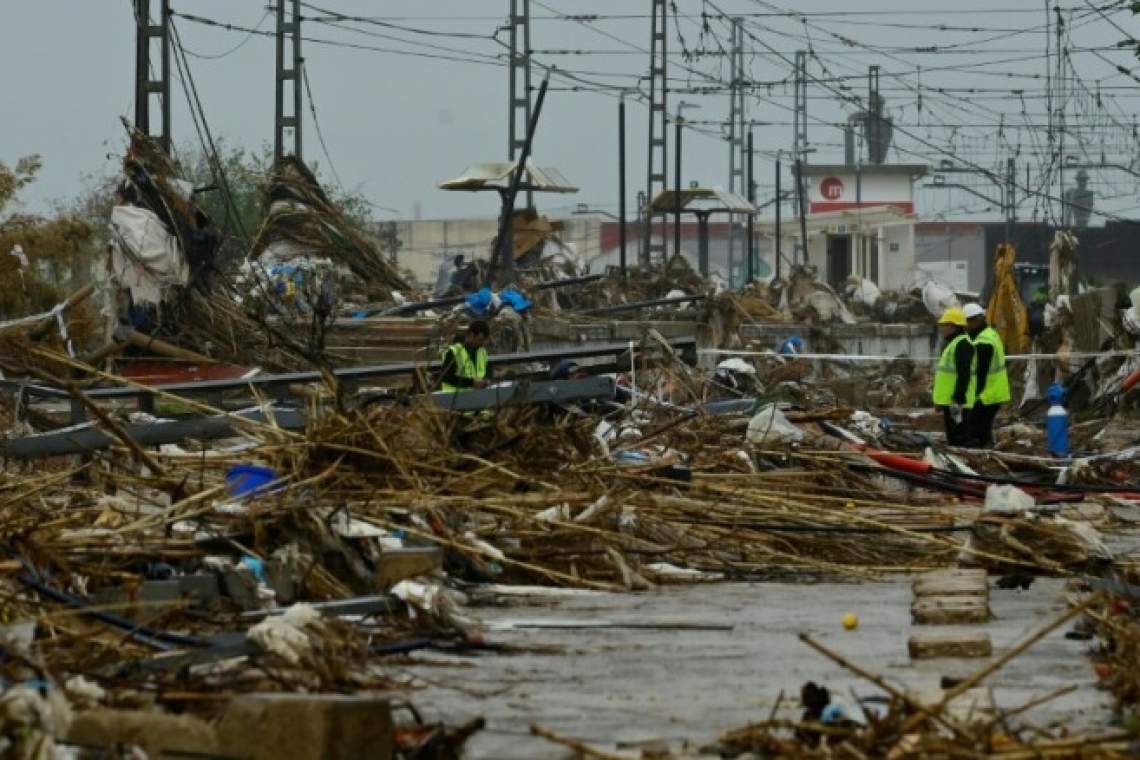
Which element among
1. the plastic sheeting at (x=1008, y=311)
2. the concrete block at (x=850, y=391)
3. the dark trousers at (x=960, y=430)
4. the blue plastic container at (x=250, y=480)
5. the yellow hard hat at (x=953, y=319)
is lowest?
the concrete block at (x=850, y=391)

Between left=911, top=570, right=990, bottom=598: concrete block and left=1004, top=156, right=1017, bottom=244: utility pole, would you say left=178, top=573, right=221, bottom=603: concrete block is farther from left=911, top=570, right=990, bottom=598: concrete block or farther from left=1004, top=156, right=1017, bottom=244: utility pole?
left=1004, top=156, right=1017, bottom=244: utility pole

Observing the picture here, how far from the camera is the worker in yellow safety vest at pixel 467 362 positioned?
64.4 feet

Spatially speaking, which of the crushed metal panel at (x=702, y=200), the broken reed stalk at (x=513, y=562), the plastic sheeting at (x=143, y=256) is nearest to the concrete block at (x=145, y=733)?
the broken reed stalk at (x=513, y=562)

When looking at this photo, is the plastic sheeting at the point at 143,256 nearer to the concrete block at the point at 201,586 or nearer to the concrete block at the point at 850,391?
the concrete block at the point at 850,391

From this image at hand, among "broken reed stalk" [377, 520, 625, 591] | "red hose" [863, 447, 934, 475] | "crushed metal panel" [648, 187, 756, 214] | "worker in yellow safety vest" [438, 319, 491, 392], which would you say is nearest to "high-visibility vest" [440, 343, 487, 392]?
"worker in yellow safety vest" [438, 319, 491, 392]

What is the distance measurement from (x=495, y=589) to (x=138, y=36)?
75.8ft

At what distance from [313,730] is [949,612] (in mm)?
4533

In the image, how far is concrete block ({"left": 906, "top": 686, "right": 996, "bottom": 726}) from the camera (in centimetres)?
784

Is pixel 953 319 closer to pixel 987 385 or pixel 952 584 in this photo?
pixel 987 385

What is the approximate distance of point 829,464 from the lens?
17.3 m

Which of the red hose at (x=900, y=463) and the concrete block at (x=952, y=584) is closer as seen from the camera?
the concrete block at (x=952, y=584)

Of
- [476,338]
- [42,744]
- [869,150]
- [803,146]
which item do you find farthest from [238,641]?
[869,150]

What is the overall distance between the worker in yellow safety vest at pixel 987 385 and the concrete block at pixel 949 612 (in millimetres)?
11271

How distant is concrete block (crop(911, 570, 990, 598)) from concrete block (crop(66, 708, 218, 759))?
5.14 meters
